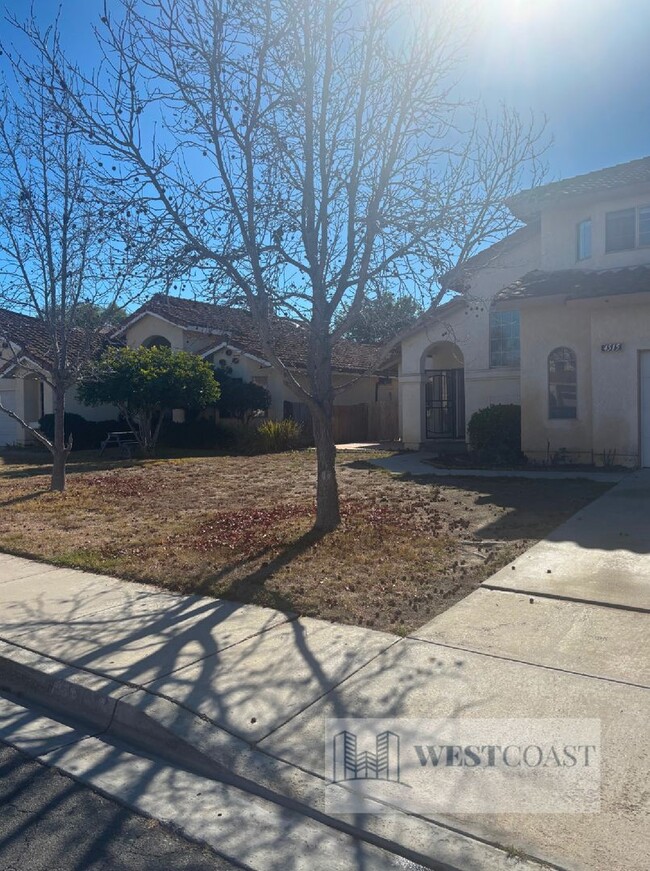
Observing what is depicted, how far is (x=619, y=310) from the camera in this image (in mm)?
14891

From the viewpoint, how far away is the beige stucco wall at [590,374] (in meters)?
14.8

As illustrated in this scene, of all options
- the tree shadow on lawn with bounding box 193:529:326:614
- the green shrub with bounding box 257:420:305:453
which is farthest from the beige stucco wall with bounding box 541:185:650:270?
the tree shadow on lawn with bounding box 193:529:326:614

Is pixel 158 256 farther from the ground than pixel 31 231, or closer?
closer

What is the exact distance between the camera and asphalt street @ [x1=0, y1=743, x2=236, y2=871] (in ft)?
11.5

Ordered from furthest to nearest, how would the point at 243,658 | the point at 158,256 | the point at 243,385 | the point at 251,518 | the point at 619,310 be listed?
the point at 243,385
the point at 619,310
the point at 251,518
the point at 158,256
the point at 243,658

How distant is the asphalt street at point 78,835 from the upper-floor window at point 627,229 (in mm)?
15258

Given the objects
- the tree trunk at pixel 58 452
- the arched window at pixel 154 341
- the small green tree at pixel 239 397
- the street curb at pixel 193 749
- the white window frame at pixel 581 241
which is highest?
the white window frame at pixel 581 241

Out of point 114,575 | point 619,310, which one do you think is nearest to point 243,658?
point 114,575

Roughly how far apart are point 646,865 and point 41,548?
791 cm

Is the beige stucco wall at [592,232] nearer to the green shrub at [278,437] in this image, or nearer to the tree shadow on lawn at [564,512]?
the tree shadow on lawn at [564,512]

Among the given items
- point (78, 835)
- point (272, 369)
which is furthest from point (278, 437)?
point (78, 835)

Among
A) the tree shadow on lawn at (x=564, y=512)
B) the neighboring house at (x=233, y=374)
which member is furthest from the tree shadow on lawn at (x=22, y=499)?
the neighboring house at (x=233, y=374)

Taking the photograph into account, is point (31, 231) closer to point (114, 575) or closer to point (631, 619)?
point (114, 575)

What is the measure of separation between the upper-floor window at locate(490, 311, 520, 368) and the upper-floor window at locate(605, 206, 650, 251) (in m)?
4.29
